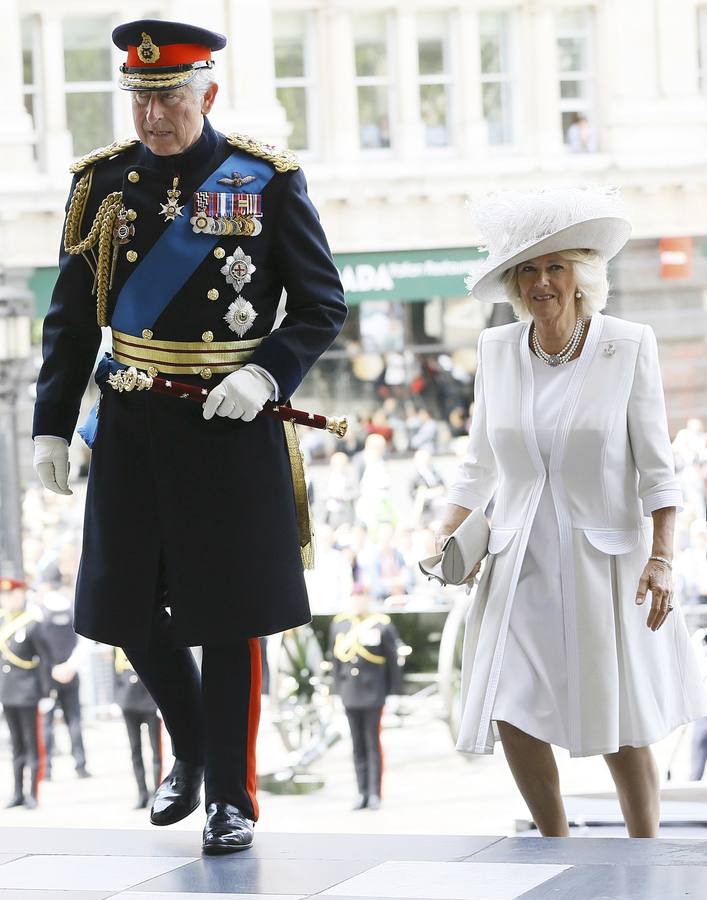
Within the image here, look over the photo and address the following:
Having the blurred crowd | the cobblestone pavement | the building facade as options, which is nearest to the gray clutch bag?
the cobblestone pavement

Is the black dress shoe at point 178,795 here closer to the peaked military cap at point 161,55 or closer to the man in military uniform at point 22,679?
the peaked military cap at point 161,55

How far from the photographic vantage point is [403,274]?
17391 millimetres

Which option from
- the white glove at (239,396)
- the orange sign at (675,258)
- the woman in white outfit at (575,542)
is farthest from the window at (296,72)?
the white glove at (239,396)

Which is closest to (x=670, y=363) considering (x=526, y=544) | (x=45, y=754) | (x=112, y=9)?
(x=112, y=9)

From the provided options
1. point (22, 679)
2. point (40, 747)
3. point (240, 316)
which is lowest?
point (40, 747)

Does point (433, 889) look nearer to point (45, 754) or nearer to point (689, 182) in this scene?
point (45, 754)

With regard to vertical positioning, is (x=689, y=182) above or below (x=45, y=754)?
above

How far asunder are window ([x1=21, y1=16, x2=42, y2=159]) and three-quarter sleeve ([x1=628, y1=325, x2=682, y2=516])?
14828mm

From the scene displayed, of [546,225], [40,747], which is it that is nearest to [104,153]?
[546,225]

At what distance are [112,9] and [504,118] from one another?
423 cm

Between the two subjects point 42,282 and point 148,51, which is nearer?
point 148,51

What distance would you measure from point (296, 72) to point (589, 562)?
15.7 meters

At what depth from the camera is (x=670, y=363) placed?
17.6 metres

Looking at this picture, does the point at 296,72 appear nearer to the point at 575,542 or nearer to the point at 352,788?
the point at 352,788
